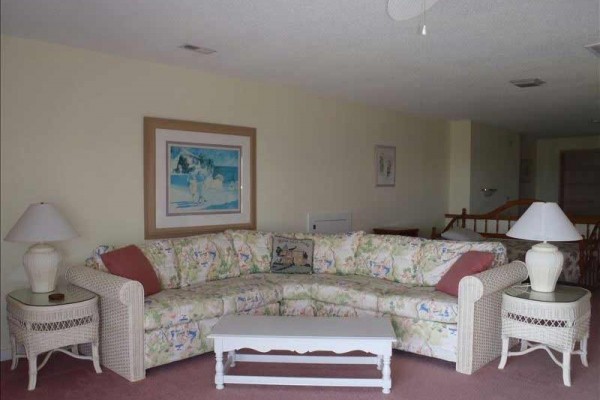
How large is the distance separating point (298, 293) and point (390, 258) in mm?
815

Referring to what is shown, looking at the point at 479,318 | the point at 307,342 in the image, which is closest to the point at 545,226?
the point at 479,318

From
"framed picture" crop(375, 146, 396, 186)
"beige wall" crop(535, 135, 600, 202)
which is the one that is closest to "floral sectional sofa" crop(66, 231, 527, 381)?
"framed picture" crop(375, 146, 396, 186)

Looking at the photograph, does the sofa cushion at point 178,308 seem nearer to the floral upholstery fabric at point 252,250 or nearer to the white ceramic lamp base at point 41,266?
the white ceramic lamp base at point 41,266

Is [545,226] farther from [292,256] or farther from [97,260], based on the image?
[97,260]

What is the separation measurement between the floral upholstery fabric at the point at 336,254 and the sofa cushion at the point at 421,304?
0.74 metres

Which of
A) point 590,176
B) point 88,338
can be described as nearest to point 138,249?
point 88,338

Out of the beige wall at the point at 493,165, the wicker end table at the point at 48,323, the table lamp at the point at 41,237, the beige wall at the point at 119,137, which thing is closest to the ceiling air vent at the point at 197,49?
the beige wall at the point at 119,137

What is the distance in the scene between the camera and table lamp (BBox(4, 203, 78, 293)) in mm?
3053

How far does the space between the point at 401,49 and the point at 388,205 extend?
3223 millimetres

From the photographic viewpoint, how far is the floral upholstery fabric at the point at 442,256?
3.65 metres

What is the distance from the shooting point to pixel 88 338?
3.04 meters

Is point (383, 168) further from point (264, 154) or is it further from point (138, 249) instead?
point (138, 249)

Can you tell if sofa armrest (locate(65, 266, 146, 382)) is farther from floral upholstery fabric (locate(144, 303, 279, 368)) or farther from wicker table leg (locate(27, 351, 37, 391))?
wicker table leg (locate(27, 351, 37, 391))

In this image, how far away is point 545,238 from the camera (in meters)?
3.12
